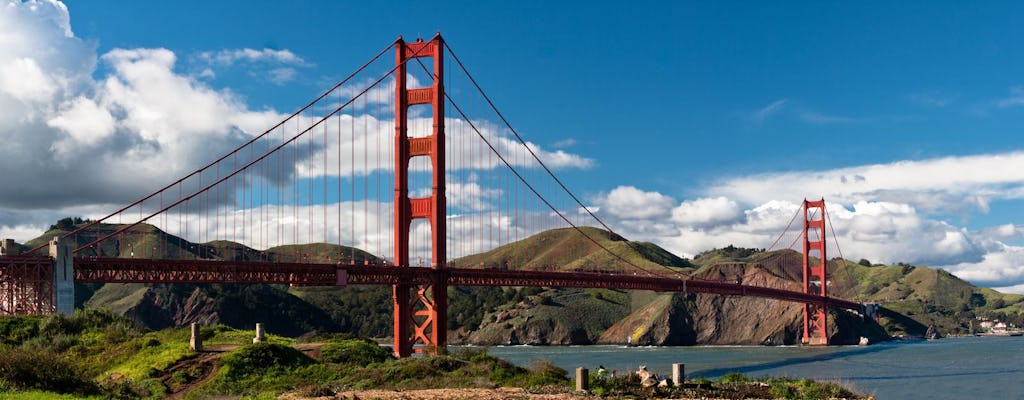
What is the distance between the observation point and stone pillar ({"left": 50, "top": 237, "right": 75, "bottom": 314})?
50938 millimetres

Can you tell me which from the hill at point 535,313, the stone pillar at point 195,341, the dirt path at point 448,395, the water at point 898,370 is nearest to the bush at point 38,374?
the dirt path at point 448,395

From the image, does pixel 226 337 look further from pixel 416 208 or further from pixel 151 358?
pixel 416 208

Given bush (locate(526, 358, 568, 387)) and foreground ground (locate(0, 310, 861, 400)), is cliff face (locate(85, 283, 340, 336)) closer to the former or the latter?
foreground ground (locate(0, 310, 861, 400))

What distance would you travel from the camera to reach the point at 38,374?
29438 millimetres

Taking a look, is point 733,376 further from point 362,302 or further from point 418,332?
point 362,302

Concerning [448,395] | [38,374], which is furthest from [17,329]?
[448,395]

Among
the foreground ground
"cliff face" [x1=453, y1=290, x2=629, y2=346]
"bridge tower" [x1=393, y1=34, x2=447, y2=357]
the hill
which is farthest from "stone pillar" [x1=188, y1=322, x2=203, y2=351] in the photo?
"cliff face" [x1=453, y1=290, x2=629, y2=346]

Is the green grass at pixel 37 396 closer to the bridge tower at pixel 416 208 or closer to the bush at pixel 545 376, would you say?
the bush at pixel 545 376

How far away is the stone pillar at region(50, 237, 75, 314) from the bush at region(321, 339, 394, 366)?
16529 millimetres

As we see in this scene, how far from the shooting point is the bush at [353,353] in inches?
1655

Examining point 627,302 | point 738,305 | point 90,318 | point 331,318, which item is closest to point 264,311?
point 331,318

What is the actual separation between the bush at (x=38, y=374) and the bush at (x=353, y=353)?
12.6 meters

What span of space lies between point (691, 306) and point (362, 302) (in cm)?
6319

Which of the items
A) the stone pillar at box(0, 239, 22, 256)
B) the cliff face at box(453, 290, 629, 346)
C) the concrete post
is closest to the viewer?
the concrete post
